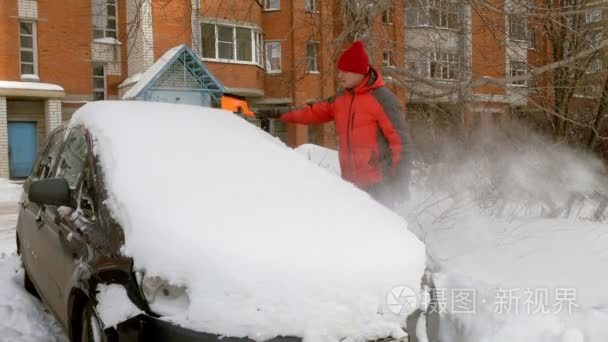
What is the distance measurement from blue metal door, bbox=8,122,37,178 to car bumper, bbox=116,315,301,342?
66.2 ft

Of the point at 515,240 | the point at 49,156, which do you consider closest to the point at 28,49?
the point at 49,156

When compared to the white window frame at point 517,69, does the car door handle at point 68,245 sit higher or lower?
lower

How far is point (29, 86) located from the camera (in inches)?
776

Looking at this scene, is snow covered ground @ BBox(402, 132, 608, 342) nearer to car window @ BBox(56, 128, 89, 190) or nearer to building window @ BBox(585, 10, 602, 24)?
building window @ BBox(585, 10, 602, 24)

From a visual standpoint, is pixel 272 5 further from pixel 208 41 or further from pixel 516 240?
pixel 516 240

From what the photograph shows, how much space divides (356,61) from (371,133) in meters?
0.53

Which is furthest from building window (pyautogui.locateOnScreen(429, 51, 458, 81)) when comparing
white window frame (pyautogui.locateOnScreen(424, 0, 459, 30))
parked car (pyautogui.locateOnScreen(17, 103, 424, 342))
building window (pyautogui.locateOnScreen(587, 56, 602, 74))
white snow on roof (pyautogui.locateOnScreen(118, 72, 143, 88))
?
white snow on roof (pyautogui.locateOnScreen(118, 72, 143, 88))

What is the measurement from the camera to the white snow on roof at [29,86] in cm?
1920

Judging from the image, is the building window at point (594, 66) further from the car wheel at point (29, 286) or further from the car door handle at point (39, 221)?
the car wheel at point (29, 286)

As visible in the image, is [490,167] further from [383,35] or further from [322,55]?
[322,55]

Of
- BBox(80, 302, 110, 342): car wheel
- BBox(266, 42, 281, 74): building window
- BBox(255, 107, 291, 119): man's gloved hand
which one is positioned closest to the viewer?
BBox(80, 302, 110, 342): car wheel

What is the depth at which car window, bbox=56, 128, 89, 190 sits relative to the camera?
10.4ft

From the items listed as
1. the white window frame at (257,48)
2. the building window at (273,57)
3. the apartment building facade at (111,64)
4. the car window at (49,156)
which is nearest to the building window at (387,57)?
the car window at (49,156)

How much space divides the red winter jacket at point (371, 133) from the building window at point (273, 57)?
20.0m
